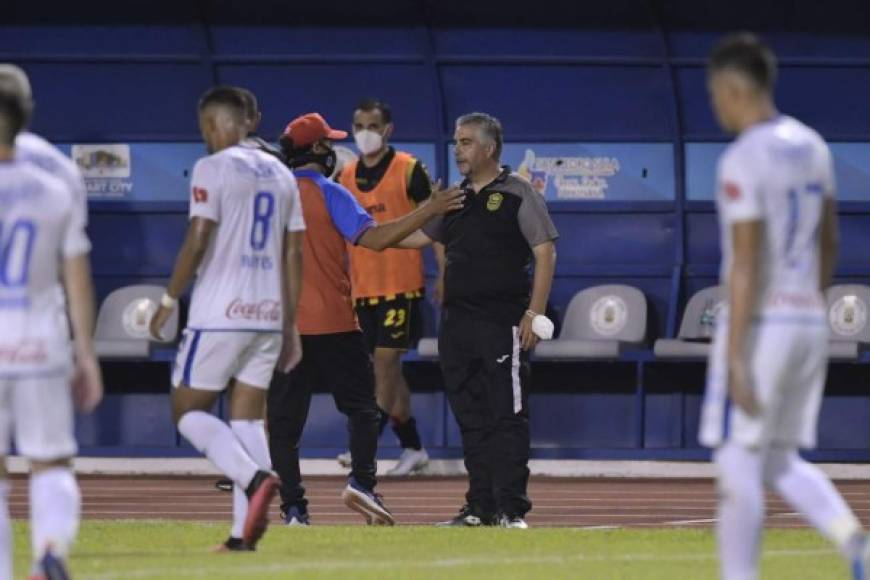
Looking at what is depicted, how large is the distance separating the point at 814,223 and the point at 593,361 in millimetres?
11379

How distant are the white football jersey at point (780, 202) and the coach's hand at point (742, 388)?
0.25 meters

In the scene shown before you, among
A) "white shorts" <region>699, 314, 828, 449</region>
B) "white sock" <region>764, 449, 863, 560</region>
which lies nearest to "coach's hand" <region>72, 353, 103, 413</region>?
"white shorts" <region>699, 314, 828, 449</region>

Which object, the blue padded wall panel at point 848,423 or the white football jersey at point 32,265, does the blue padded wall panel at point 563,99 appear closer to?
the blue padded wall panel at point 848,423

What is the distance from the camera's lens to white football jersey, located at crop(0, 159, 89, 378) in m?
8.00

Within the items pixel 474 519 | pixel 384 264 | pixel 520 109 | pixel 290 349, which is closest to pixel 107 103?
pixel 520 109

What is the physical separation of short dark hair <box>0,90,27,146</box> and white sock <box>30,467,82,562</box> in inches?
44.5

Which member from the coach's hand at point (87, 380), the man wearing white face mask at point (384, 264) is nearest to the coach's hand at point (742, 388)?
the coach's hand at point (87, 380)

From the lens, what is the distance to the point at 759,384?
309 inches

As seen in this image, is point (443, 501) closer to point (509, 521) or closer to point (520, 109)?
point (509, 521)

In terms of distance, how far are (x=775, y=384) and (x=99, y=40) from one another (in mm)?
13028

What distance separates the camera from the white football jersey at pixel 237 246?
34.2 feet

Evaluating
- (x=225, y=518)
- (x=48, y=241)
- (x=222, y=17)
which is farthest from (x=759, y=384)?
(x=222, y=17)

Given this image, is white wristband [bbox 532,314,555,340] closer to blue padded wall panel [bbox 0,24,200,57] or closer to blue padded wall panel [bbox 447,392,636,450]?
blue padded wall panel [bbox 447,392,636,450]

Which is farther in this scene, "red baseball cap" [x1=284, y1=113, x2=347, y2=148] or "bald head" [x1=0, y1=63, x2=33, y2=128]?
"red baseball cap" [x1=284, y1=113, x2=347, y2=148]
